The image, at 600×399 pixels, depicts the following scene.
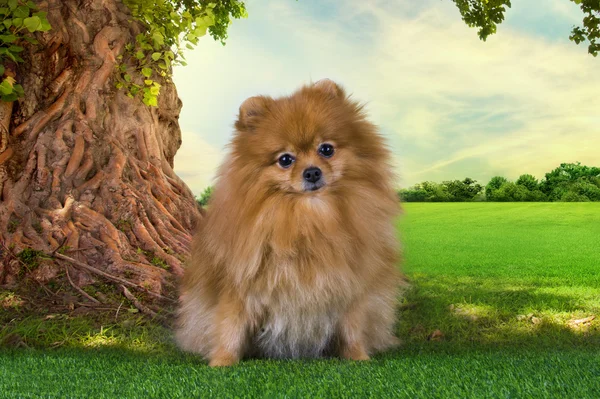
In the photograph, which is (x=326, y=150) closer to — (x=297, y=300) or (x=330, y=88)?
(x=330, y=88)

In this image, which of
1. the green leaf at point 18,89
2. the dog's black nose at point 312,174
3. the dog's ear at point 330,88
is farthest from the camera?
the green leaf at point 18,89

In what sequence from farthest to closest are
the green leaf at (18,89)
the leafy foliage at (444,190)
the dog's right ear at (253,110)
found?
the leafy foliage at (444,190) < the green leaf at (18,89) < the dog's right ear at (253,110)

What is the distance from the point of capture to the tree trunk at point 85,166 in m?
5.77

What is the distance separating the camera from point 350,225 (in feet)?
12.7

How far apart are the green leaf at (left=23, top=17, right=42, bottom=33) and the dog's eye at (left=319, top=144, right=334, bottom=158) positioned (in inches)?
130

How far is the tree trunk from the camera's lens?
5.77 meters

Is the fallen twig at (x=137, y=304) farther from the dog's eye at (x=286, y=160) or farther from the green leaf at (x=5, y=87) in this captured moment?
the dog's eye at (x=286, y=160)

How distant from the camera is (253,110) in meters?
3.83

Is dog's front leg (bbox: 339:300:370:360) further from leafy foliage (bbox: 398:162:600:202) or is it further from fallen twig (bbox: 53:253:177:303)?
leafy foliage (bbox: 398:162:600:202)

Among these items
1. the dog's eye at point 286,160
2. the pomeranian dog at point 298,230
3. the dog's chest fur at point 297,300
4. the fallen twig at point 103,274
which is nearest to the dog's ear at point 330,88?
the pomeranian dog at point 298,230

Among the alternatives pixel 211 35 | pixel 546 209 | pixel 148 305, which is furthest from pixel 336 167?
pixel 546 209

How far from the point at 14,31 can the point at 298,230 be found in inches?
148

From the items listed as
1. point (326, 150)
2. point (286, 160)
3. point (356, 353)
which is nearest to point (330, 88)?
point (326, 150)

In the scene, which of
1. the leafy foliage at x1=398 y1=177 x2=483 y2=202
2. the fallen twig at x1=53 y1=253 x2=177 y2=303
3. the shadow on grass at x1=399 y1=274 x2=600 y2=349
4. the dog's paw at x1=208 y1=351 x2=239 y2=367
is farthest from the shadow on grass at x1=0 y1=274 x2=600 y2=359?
the leafy foliage at x1=398 y1=177 x2=483 y2=202
